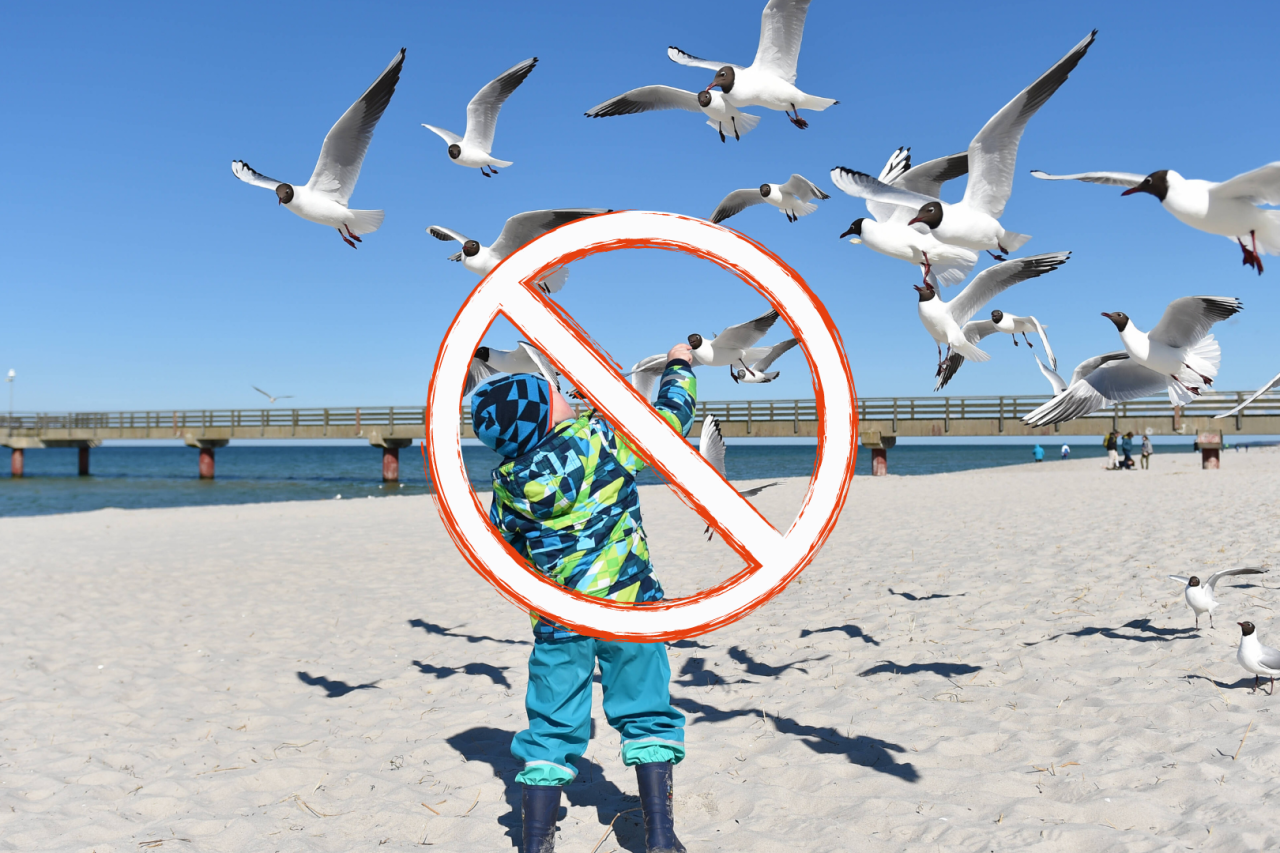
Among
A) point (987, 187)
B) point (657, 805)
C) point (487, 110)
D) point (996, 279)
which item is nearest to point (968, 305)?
point (996, 279)

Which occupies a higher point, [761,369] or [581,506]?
[761,369]

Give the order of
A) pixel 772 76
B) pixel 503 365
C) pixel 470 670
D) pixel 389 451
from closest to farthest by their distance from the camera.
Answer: pixel 503 365 < pixel 772 76 < pixel 470 670 < pixel 389 451

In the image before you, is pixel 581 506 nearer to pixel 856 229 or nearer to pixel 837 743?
pixel 856 229

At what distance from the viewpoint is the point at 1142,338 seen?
1.67m

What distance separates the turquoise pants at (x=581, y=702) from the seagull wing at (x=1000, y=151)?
162 cm

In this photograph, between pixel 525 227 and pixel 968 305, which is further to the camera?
pixel 525 227

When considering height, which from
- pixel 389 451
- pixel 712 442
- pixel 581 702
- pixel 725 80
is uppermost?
pixel 725 80

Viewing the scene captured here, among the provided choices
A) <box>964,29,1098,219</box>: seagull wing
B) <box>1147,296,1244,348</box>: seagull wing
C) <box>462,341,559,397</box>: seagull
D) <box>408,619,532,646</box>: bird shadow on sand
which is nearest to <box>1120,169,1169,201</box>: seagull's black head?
<box>1147,296,1244,348</box>: seagull wing

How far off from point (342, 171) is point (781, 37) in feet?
6.19

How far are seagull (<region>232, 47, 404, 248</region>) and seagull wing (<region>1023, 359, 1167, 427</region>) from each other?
6.16ft

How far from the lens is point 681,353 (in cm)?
266

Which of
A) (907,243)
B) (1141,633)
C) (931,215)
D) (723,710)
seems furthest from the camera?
(1141,633)

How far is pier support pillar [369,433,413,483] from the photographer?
110 ft

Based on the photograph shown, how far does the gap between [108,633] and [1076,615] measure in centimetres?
724
